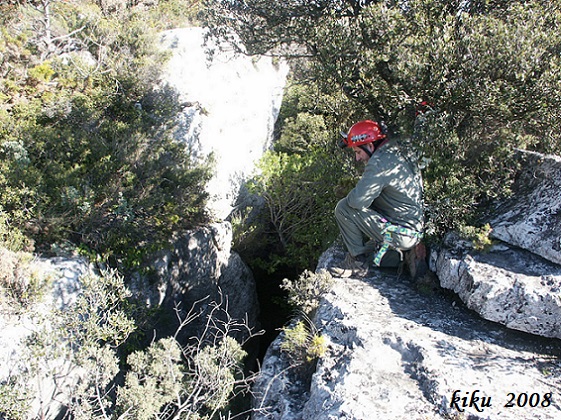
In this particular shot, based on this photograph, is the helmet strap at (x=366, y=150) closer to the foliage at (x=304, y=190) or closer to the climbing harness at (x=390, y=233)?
the climbing harness at (x=390, y=233)

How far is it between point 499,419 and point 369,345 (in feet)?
4.37

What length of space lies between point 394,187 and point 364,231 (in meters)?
0.77

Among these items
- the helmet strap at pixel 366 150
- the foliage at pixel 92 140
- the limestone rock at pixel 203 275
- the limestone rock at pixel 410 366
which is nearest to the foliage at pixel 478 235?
the limestone rock at pixel 410 366

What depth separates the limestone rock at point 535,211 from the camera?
4.71 m

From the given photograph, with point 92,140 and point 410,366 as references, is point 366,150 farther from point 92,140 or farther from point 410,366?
point 92,140

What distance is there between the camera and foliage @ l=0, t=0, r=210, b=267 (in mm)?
6191

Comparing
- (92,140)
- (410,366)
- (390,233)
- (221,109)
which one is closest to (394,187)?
(390,233)

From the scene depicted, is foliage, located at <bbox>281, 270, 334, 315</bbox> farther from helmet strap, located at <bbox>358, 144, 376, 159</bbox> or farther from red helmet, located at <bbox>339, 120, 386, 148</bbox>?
red helmet, located at <bbox>339, 120, 386, 148</bbox>

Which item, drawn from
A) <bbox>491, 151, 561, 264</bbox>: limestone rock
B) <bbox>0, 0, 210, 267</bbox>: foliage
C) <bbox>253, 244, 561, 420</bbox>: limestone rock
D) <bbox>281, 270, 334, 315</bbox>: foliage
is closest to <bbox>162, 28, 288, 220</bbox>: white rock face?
<bbox>0, 0, 210, 267</bbox>: foliage

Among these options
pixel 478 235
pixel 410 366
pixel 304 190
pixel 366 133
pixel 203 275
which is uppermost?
pixel 366 133

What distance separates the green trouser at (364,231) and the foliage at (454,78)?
469 mm

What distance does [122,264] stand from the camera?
22.5 feet

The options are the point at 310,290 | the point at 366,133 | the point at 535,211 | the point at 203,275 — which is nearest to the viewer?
the point at 535,211

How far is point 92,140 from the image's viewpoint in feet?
22.8
